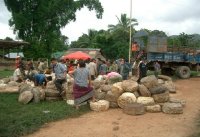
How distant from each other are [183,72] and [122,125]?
530 inches

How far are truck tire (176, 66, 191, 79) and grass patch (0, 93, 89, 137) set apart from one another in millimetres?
11125

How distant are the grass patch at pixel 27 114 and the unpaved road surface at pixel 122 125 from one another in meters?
0.30

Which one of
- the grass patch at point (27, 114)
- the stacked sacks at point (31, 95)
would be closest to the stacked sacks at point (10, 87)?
the grass patch at point (27, 114)

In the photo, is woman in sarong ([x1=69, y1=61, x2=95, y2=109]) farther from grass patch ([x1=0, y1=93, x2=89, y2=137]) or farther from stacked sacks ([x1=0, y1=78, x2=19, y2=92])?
stacked sacks ([x1=0, y1=78, x2=19, y2=92])

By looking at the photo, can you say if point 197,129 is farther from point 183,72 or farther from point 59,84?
point 183,72

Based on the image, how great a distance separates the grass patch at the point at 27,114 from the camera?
8.85m

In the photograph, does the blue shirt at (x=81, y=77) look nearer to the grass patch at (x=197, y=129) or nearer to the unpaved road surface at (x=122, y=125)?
the unpaved road surface at (x=122, y=125)

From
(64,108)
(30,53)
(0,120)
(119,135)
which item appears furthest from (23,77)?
(30,53)

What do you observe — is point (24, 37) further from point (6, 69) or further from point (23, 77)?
point (23, 77)

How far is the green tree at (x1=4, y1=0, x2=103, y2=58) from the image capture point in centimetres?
3441

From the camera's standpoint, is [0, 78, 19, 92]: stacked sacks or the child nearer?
[0, 78, 19, 92]: stacked sacks

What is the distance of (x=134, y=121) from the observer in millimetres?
10102

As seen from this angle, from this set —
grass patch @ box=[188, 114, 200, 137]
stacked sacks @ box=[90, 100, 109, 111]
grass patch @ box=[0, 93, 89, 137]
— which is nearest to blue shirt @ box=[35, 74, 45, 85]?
grass patch @ box=[0, 93, 89, 137]

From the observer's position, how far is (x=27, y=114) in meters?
10.6
